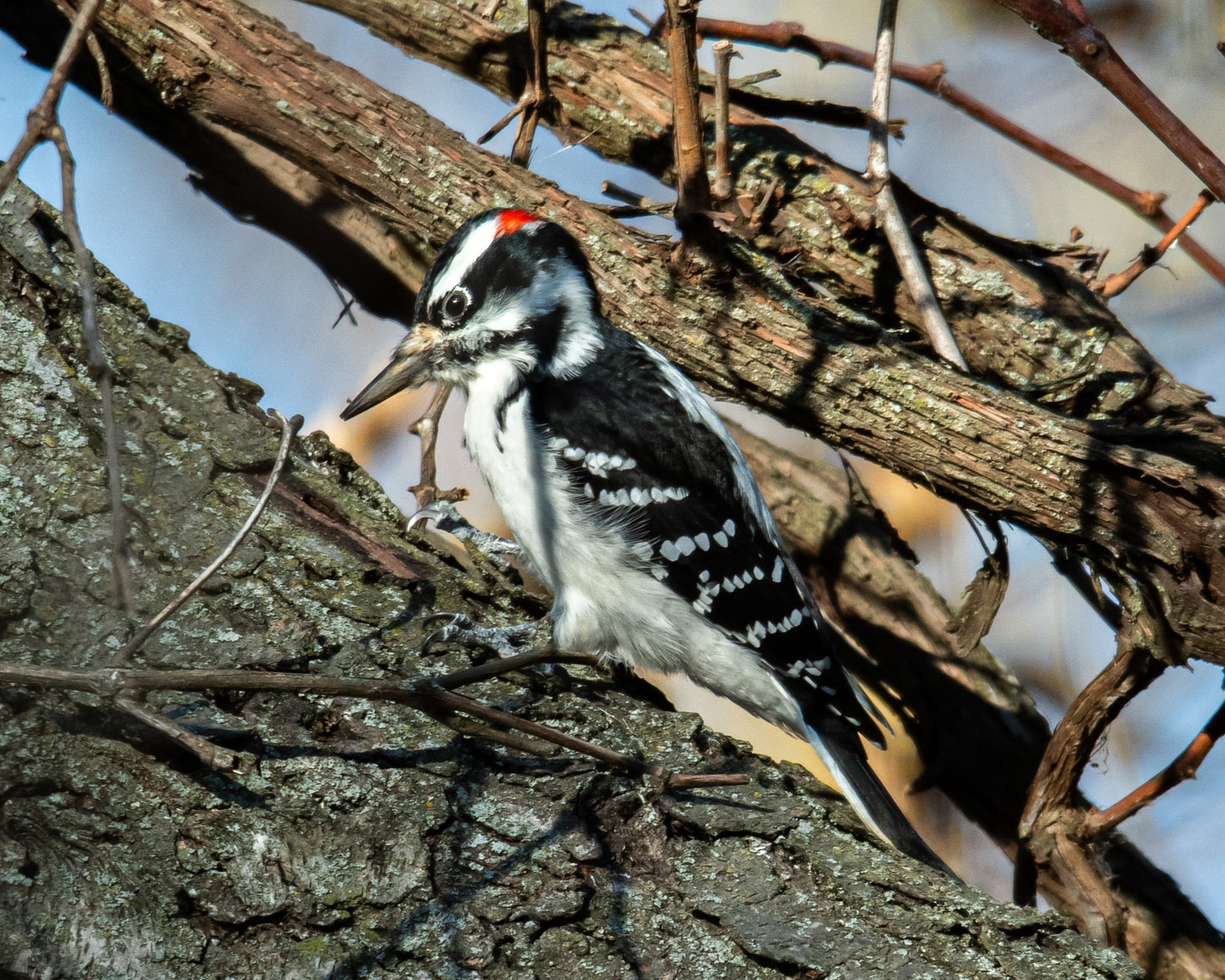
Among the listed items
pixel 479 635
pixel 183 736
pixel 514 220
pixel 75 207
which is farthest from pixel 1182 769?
pixel 75 207

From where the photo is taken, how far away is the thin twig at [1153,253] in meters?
3.08

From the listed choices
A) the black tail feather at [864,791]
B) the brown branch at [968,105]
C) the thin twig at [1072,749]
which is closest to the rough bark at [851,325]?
the thin twig at [1072,749]

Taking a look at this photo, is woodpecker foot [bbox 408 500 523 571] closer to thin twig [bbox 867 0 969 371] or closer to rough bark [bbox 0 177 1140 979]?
rough bark [bbox 0 177 1140 979]

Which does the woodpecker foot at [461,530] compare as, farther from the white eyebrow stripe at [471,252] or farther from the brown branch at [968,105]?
the brown branch at [968,105]

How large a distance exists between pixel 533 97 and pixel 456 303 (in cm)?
90

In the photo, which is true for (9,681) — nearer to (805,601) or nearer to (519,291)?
(519,291)

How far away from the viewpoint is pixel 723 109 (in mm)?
3102

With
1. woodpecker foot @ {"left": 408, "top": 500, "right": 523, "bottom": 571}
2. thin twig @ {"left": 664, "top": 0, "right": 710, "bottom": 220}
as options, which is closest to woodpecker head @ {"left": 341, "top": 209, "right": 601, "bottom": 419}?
woodpecker foot @ {"left": 408, "top": 500, "right": 523, "bottom": 571}

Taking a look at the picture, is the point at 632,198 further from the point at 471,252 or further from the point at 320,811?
the point at 320,811

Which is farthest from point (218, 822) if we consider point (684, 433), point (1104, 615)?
point (1104, 615)

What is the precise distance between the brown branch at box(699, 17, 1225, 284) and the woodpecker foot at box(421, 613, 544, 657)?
7.18 ft

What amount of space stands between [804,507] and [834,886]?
248cm

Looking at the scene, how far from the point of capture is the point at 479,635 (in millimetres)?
2752

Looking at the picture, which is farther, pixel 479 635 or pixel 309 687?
pixel 479 635
